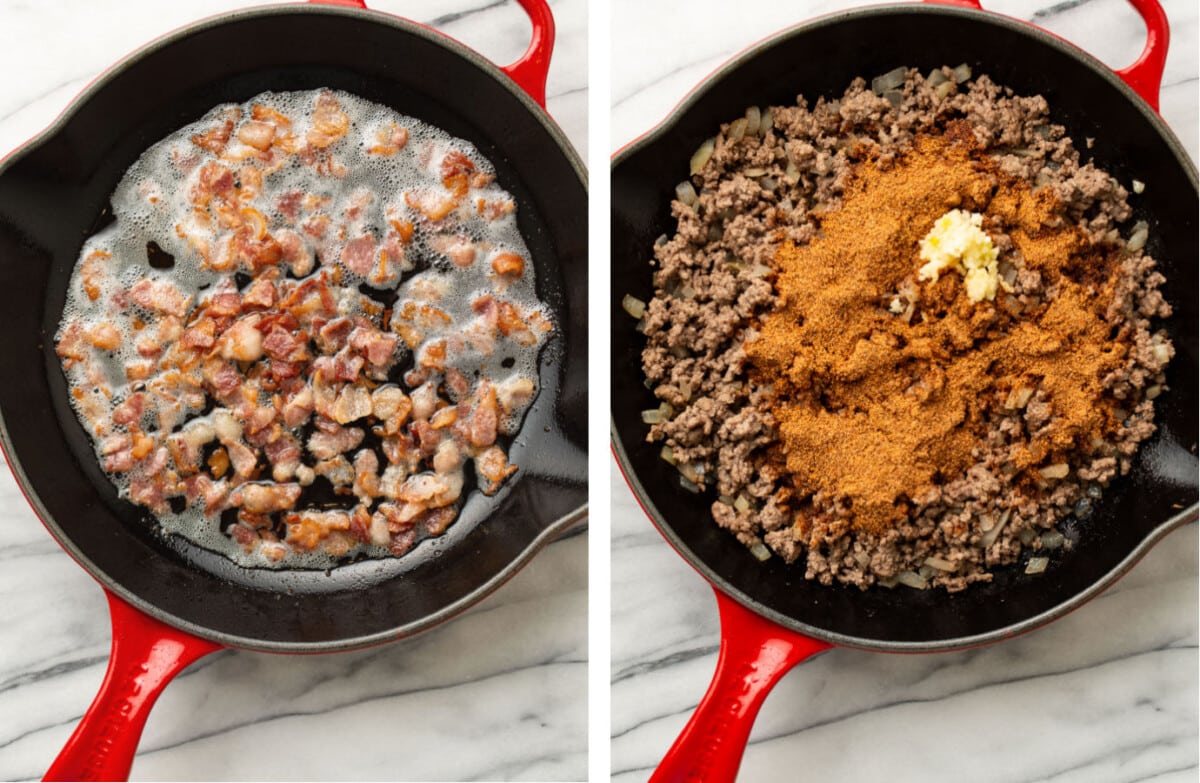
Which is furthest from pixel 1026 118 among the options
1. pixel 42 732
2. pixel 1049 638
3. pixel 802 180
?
pixel 42 732

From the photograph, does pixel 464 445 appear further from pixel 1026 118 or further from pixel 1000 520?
pixel 1026 118

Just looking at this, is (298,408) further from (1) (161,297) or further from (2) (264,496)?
(1) (161,297)

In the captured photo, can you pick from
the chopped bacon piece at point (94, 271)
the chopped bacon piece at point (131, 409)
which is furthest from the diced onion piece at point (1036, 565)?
the chopped bacon piece at point (94, 271)

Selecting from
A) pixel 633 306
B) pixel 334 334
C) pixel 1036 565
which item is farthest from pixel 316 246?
pixel 1036 565

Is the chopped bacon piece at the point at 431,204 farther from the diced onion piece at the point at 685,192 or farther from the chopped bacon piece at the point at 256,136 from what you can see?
the diced onion piece at the point at 685,192

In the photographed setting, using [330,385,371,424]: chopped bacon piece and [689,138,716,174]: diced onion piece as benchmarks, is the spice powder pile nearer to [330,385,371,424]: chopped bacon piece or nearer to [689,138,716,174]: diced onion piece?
[689,138,716,174]: diced onion piece
